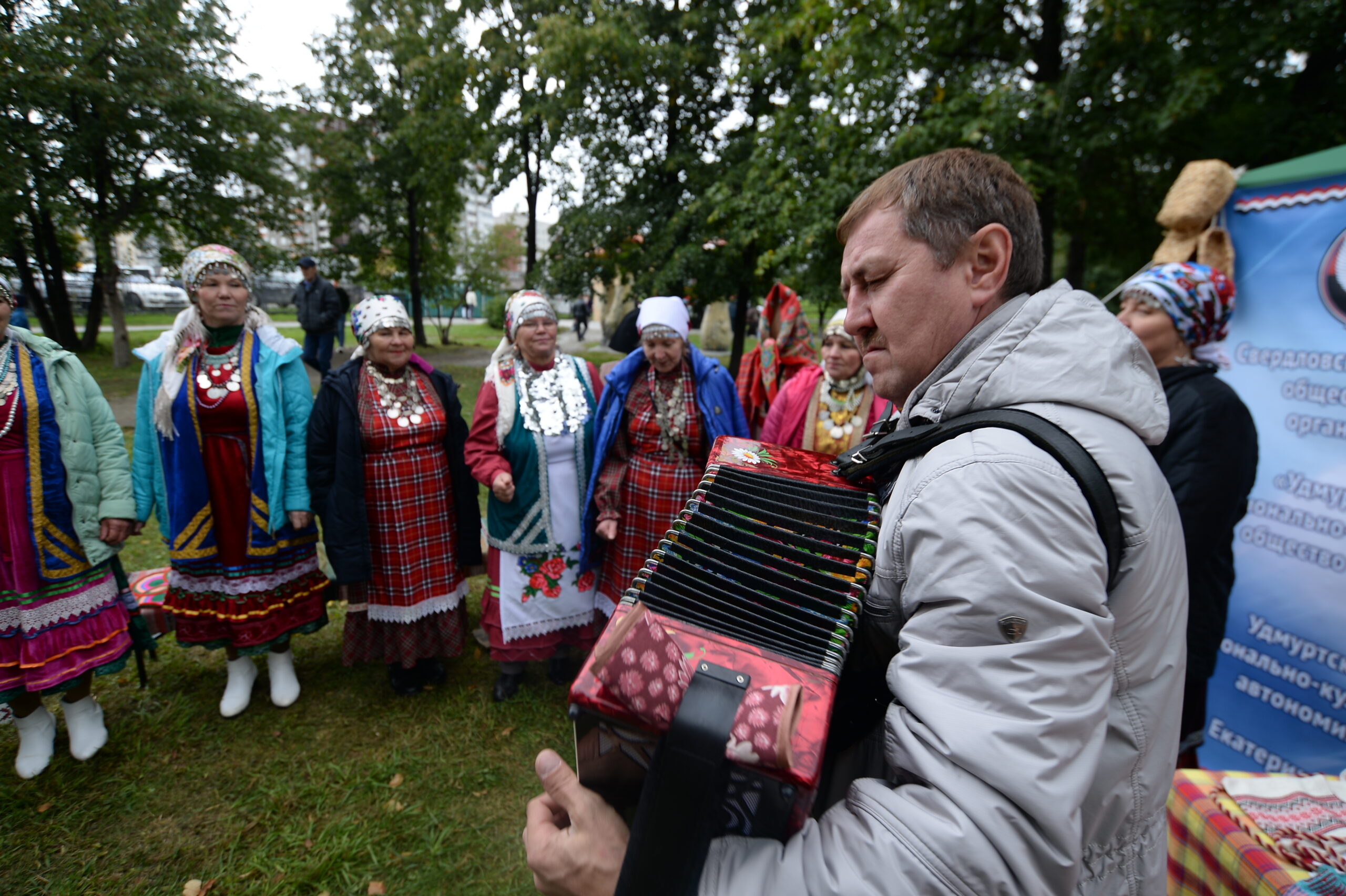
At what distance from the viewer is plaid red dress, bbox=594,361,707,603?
3.50 meters

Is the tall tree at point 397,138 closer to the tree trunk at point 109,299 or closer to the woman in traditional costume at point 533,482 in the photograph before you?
the tree trunk at point 109,299

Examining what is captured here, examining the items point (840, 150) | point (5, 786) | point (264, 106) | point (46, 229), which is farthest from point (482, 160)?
point (5, 786)

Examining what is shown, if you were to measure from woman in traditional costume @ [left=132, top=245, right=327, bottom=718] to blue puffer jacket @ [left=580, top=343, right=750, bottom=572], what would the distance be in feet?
4.99

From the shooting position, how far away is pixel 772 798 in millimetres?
846

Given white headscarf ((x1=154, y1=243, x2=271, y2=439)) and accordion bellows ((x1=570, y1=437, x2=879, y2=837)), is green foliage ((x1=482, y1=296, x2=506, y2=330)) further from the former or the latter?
accordion bellows ((x1=570, y1=437, x2=879, y2=837))

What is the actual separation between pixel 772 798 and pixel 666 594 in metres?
0.40

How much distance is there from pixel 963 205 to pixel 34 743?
4500 millimetres

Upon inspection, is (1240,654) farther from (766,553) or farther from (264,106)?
(264,106)

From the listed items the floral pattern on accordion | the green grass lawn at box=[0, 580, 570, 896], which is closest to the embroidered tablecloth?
the floral pattern on accordion

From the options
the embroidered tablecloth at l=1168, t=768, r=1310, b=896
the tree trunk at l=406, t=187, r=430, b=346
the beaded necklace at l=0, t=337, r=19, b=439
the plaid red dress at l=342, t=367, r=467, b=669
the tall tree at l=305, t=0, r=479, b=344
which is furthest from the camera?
the tree trunk at l=406, t=187, r=430, b=346

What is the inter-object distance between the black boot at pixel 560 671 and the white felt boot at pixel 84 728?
228cm

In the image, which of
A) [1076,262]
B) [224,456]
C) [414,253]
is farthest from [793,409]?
[414,253]

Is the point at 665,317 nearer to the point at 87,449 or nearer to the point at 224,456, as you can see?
the point at 224,456

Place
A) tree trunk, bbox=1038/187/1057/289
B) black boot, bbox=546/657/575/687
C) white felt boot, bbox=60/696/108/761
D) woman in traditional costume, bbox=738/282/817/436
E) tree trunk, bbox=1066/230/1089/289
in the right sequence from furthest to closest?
tree trunk, bbox=1066/230/1089/289
tree trunk, bbox=1038/187/1057/289
woman in traditional costume, bbox=738/282/817/436
black boot, bbox=546/657/575/687
white felt boot, bbox=60/696/108/761
